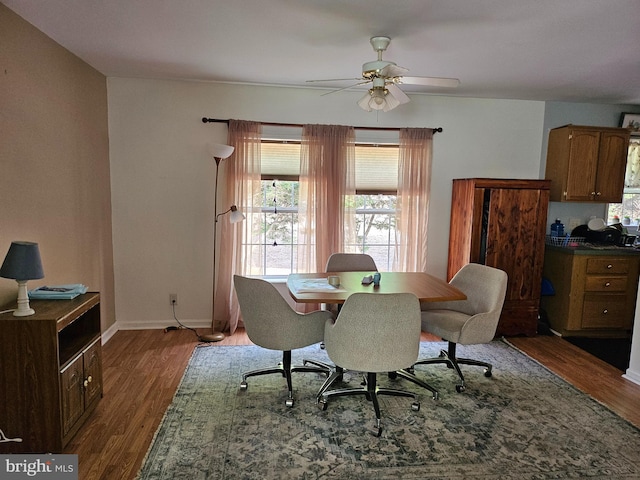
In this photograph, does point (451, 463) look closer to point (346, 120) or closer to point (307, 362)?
point (307, 362)

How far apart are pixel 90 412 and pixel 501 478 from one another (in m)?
2.38

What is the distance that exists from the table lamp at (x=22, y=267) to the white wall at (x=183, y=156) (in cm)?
205

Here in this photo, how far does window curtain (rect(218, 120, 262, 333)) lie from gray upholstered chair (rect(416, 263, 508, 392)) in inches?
73.3

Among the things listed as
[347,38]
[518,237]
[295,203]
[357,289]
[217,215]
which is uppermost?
[347,38]

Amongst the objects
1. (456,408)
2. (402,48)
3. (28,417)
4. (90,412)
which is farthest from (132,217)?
(456,408)

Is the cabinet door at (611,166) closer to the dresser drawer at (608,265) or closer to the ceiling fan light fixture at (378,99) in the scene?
the dresser drawer at (608,265)

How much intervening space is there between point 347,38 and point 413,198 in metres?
1.97

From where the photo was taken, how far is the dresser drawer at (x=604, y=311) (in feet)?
13.6

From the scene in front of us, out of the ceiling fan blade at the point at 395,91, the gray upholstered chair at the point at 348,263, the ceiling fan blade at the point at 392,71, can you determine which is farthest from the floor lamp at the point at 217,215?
the ceiling fan blade at the point at 392,71

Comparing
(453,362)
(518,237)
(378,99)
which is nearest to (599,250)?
(518,237)

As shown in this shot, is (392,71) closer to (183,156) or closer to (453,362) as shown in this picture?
(453,362)

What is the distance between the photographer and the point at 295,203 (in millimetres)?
4340

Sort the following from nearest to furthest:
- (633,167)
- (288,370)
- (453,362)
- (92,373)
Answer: (92,373) → (288,370) → (453,362) → (633,167)

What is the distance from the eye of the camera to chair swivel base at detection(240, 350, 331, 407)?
2748 millimetres
